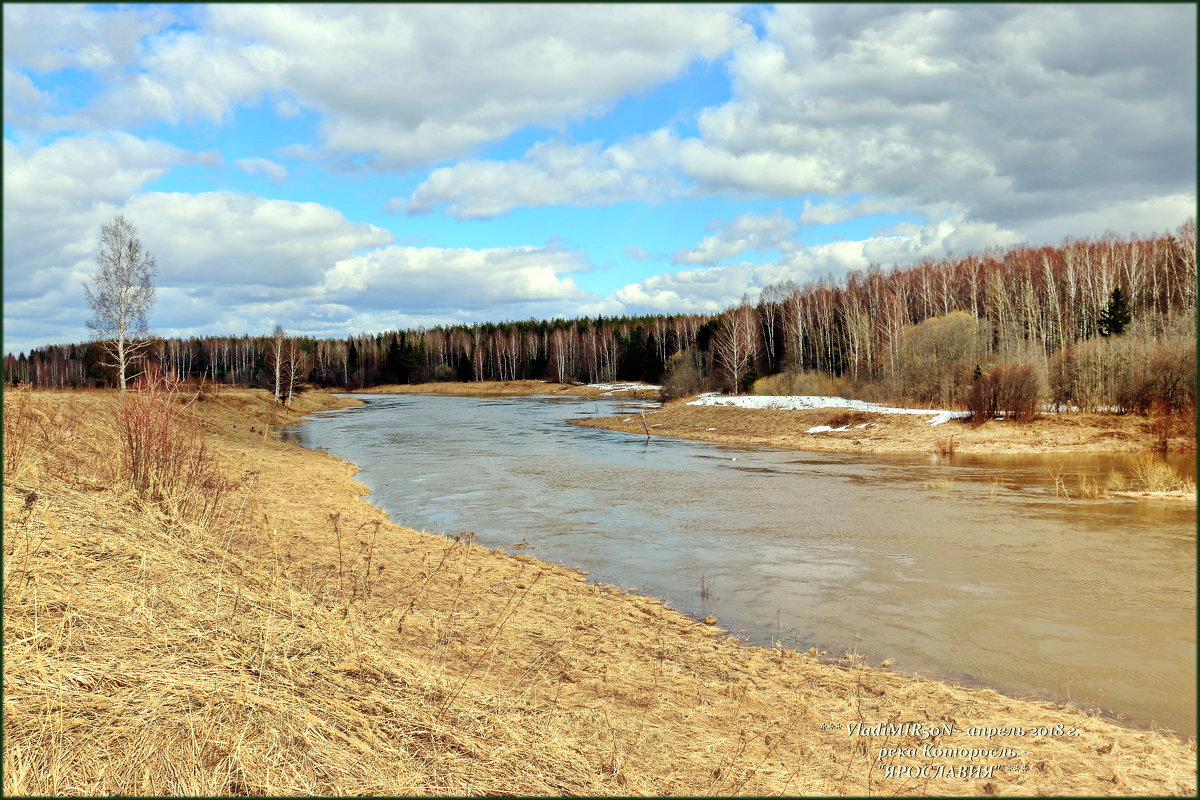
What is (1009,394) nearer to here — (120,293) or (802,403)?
(802,403)

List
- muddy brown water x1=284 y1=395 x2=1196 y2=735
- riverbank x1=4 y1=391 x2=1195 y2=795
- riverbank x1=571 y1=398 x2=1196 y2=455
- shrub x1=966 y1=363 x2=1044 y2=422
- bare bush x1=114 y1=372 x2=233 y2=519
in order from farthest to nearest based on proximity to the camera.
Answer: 1. shrub x1=966 y1=363 x2=1044 y2=422
2. riverbank x1=571 y1=398 x2=1196 y2=455
3. bare bush x1=114 y1=372 x2=233 y2=519
4. muddy brown water x1=284 y1=395 x2=1196 y2=735
5. riverbank x1=4 y1=391 x2=1195 y2=795

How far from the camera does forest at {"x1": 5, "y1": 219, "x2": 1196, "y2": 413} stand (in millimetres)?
35125

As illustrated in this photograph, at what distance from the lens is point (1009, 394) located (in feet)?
114

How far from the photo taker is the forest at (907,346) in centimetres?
3512

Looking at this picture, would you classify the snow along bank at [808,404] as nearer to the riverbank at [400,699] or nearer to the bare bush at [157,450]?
the riverbank at [400,699]

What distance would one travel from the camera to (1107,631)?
32.9 ft

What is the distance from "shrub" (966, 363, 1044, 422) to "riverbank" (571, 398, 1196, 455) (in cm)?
73

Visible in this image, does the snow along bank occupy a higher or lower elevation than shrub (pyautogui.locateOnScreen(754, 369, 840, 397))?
lower

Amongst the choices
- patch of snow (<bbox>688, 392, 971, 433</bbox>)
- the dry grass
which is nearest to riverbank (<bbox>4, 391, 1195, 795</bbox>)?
the dry grass

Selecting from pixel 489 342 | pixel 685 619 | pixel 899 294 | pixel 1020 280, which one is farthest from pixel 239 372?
pixel 685 619

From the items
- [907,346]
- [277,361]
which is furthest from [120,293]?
[907,346]

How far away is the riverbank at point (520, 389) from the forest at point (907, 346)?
174 inches

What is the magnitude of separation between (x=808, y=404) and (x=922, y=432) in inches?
421

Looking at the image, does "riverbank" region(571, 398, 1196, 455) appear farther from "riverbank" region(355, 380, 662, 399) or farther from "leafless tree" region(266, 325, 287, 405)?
"riverbank" region(355, 380, 662, 399)
